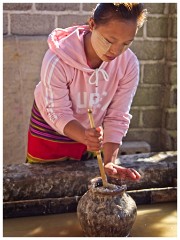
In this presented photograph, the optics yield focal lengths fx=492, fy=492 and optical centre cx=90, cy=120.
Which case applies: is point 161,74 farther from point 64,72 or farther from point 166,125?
point 64,72

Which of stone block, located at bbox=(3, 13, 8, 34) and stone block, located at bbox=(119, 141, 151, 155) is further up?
stone block, located at bbox=(3, 13, 8, 34)

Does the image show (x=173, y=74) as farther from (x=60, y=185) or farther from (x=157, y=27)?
(x=60, y=185)

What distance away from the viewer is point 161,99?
4.29 meters

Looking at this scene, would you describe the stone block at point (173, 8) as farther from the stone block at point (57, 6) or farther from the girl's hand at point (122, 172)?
the girl's hand at point (122, 172)

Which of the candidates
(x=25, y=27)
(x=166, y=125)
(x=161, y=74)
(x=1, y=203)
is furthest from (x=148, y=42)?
(x=1, y=203)

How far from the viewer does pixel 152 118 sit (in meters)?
4.32

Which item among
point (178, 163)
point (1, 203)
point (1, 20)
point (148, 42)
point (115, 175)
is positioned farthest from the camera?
point (148, 42)

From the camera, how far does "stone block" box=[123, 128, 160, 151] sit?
4285 millimetres

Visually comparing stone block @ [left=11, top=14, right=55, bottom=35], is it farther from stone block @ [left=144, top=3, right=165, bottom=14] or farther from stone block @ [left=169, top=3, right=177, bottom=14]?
stone block @ [left=169, top=3, right=177, bottom=14]

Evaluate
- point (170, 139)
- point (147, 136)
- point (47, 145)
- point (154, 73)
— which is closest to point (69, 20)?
point (154, 73)

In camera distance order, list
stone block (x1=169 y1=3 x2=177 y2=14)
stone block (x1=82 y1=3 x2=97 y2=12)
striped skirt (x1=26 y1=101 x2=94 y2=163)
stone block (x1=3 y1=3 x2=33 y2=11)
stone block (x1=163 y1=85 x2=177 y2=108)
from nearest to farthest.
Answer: striped skirt (x1=26 y1=101 x2=94 y2=163)
stone block (x1=3 y1=3 x2=33 y2=11)
stone block (x1=82 y1=3 x2=97 y2=12)
stone block (x1=169 y1=3 x2=177 y2=14)
stone block (x1=163 y1=85 x2=177 y2=108)

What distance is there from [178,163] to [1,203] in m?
1.11

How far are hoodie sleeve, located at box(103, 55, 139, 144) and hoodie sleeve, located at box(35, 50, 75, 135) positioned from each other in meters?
0.27

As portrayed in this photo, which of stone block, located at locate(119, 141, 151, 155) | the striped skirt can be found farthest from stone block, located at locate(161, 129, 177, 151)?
the striped skirt
